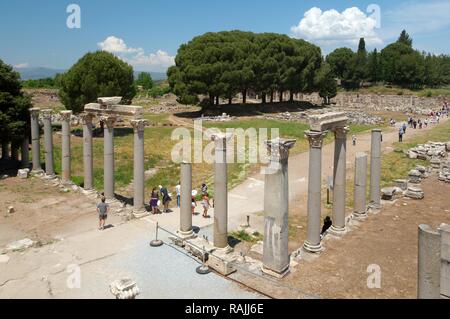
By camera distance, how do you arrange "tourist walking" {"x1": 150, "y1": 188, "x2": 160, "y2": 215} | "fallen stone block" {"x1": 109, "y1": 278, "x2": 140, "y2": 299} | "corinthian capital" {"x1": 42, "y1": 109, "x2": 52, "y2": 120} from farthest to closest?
1. "corinthian capital" {"x1": 42, "y1": 109, "x2": 52, "y2": 120}
2. "tourist walking" {"x1": 150, "y1": 188, "x2": 160, "y2": 215}
3. "fallen stone block" {"x1": 109, "y1": 278, "x2": 140, "y2": 299}

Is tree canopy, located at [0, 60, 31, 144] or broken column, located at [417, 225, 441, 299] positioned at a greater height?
tree canopy, located at [0, 60, 31, 144]

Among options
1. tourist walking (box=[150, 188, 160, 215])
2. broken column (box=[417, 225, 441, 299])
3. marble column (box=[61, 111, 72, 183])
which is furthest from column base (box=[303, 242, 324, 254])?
marble column (box=[61, 111, 72, 183])

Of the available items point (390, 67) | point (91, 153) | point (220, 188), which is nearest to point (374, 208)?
point (220, 188)

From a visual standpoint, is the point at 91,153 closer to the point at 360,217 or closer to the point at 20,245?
the point at 20,245

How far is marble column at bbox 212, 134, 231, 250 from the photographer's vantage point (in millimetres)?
13711

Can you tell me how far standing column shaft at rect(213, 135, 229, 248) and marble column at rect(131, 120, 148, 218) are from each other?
521 centimetres

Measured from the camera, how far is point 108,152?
19.6m

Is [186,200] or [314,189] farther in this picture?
[186,200]

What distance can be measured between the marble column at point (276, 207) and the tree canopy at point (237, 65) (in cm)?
4067

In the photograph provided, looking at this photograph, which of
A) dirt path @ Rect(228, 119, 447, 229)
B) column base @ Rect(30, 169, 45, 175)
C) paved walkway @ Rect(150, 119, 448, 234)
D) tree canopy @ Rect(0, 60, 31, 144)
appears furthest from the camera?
column base @ Rect(30, 169, 45, 175)

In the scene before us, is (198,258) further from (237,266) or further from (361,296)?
(361,296)

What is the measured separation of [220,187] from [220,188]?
0.11 ft

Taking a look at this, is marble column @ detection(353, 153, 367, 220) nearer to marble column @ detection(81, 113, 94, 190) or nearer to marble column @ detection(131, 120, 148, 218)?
marble column @ detection(131, 120, 148, 218)
